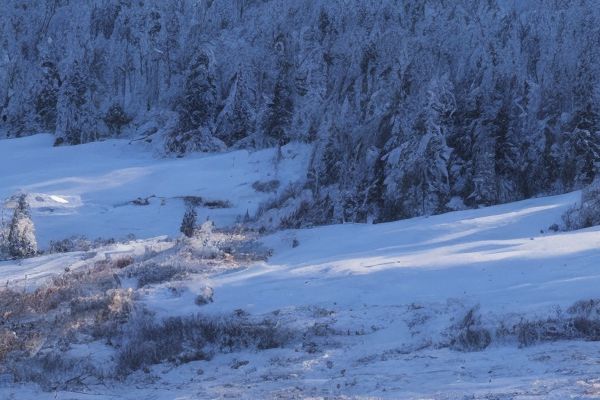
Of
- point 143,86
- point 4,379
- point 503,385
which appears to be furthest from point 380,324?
point 143,86

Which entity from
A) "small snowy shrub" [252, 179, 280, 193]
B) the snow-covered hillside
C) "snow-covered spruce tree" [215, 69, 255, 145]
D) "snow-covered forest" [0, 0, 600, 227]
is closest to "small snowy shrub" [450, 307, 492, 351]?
the snow-covered hillside

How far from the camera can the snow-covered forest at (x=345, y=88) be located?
24.9m

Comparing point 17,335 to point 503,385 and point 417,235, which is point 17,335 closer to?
point 503,385

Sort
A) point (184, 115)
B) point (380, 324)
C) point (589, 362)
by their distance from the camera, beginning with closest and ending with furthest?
point (589, 362), point (380, 324), point (184, 115)

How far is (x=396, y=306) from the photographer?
331 inches

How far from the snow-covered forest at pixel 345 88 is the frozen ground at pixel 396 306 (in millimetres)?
8815

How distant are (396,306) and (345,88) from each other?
81.1 ft

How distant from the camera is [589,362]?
19.7 feet

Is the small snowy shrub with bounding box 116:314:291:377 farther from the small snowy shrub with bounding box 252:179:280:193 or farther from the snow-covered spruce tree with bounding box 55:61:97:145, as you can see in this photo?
the snow-covered spruce tree with bounding box 55:61:97:145

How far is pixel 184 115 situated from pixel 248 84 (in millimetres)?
4151

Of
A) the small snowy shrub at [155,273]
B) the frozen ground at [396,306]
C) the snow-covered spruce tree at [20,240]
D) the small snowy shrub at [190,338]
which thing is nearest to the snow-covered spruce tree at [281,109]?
the snow-covered spruce tree at [20,240]

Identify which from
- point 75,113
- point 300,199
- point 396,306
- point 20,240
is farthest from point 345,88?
point 396,306

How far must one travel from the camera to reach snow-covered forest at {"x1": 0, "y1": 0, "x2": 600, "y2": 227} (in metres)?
24.9

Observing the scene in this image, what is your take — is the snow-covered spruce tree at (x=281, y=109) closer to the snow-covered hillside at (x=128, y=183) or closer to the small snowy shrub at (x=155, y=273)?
the snow-covered hillside at (x=128, y=183)
